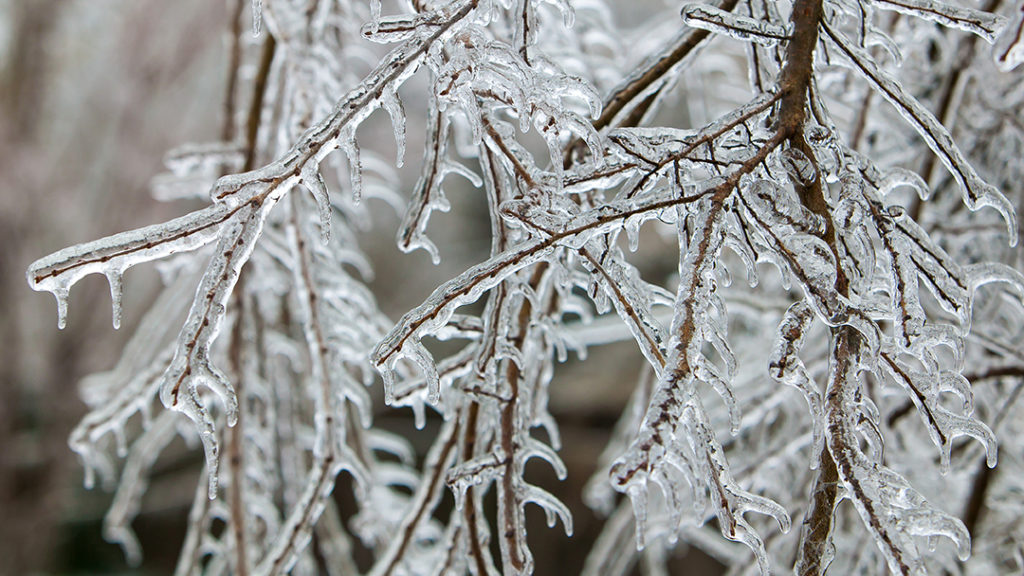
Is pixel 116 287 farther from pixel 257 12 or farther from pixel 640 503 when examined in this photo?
pixel 640 503

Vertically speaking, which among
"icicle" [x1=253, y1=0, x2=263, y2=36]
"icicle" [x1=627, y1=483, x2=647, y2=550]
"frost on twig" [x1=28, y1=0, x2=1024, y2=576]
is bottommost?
"icicle" [x1=627, y1=483, x2=647, y2=550]

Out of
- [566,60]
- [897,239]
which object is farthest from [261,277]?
[897,239]

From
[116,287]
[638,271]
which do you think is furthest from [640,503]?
[116,287]

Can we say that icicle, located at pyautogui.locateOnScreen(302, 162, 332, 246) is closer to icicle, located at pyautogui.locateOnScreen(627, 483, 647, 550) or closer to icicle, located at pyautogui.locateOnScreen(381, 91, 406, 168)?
icicle, located at pyautogui.locateOnScreen(381, 91, 406, 168)

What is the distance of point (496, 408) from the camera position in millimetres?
657

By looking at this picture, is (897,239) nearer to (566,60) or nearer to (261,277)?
(566,60)

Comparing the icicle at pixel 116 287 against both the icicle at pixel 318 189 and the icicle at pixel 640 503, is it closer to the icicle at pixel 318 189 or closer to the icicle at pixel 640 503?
the icicle at pixel 318 189

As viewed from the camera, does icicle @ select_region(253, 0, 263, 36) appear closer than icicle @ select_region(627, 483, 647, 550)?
No

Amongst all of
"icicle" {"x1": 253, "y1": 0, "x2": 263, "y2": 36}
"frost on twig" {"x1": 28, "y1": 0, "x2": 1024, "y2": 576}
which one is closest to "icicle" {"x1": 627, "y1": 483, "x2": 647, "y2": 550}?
"frost on twig" {"x1": 28, "y1": 0, "x2": 1024, "y2": 576}

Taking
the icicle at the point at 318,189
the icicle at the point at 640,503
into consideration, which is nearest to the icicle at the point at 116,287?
the icicle at the point at 318,189

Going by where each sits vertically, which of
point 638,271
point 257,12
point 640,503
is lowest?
point 640,503

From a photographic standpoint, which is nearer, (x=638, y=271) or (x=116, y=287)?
(x=116, y=287)

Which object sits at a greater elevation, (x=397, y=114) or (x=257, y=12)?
(x=257, y=12)

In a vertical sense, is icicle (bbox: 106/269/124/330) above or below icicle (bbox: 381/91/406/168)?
below
